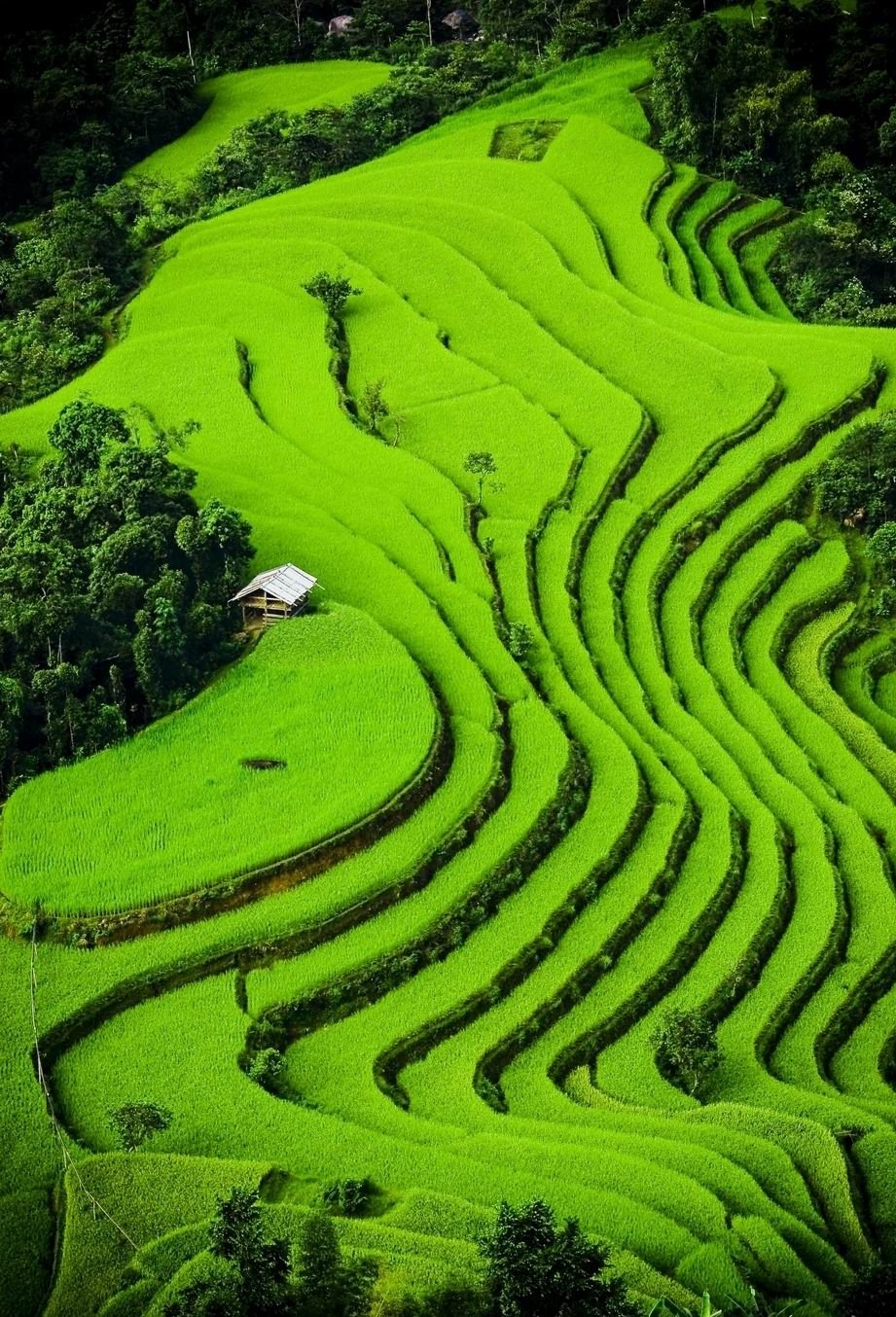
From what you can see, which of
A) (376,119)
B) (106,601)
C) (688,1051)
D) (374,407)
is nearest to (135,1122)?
(688,1051)

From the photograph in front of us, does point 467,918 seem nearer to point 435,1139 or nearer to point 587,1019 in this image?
point 587,1019

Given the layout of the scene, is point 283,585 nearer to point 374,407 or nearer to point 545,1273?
point 374,407

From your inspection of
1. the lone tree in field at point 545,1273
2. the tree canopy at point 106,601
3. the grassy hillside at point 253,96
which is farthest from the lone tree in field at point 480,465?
the grassy hillside at point 253,96

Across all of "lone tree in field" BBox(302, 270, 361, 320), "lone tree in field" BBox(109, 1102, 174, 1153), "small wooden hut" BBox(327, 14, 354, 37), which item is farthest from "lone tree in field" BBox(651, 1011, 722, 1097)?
"small wooden hut" BBox(327, 14, 354, 37)

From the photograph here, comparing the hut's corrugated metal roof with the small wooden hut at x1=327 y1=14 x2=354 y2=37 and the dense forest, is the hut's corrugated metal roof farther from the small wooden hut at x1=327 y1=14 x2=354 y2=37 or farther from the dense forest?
the small wooden hut at x1=327 y1=14 x2=354 y2=37

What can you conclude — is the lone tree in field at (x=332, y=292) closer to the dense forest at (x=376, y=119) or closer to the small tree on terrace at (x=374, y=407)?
the small tree on terrace at (x=374, y=407)
